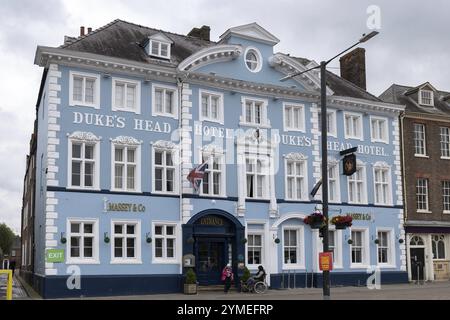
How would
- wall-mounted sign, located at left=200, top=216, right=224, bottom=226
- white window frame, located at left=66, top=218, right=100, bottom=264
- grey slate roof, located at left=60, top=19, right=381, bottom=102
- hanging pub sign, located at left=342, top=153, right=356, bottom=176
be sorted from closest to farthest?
white window frame, located at left=66, top=218, right=100, bottom=264 → grey slate roof, located at left=60, top=19, right=381, bottom=102 → hanging pub sign, located at left=342, top=153, right=356, bottom=176 → wall-mounted sign, located at left=200, top=216, right=224, bottom=226

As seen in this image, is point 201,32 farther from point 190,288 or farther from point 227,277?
point 190,288

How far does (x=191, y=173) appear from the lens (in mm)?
28797

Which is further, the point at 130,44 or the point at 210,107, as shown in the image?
the point at 210,107

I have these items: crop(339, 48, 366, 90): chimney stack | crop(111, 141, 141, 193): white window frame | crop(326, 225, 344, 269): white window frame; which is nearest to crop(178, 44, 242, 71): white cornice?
crop(111, 141, 141, 193): white window frame

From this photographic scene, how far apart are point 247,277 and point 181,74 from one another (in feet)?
33.4

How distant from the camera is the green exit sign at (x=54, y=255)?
1009 inches

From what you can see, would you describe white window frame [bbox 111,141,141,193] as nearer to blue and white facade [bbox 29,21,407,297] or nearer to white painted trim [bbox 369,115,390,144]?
blue and white facade [bbox 29,21,407,297]

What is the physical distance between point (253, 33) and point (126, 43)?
6.73 m

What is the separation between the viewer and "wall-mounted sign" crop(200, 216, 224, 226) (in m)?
29.9

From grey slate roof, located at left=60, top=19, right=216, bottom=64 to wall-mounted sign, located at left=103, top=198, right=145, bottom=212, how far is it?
6927mm

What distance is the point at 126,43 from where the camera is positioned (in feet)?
101

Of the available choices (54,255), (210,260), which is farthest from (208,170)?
(54,255)
